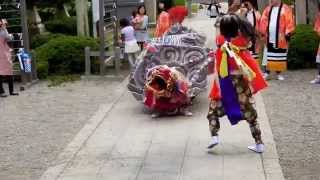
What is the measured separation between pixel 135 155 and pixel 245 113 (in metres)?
1.27

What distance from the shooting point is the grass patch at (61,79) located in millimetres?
12484

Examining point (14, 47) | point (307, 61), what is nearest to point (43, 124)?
point (14, 47)

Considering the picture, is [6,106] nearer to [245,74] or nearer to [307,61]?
[245,74]

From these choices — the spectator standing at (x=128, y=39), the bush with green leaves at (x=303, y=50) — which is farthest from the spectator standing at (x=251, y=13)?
the spectator standing at (x=128, y=39)

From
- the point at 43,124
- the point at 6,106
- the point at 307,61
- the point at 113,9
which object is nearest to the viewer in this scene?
the point at 43,124

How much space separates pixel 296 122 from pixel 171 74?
1.78 m

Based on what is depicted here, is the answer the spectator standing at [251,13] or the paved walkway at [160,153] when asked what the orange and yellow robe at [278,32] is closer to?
the spectator standing at [251,13]

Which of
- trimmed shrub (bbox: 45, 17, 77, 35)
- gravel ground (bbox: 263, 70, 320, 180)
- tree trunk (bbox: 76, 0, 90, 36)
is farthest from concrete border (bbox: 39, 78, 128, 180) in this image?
trimmed shrub (bbox: 45, 17, 77, 35)

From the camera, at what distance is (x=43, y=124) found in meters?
9.01

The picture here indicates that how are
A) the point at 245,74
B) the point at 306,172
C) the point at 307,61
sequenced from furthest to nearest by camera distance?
1. the point at 307,61
2. the point at 245,74
3. the point at 306,172

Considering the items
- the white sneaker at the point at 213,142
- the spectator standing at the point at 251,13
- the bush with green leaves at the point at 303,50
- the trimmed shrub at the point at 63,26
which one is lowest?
the white sneaker at the point at 213,142

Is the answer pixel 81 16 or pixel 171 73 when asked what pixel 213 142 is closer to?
pixel 171 73

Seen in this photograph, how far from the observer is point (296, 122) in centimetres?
851

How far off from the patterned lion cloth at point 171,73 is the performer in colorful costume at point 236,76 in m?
2.06
